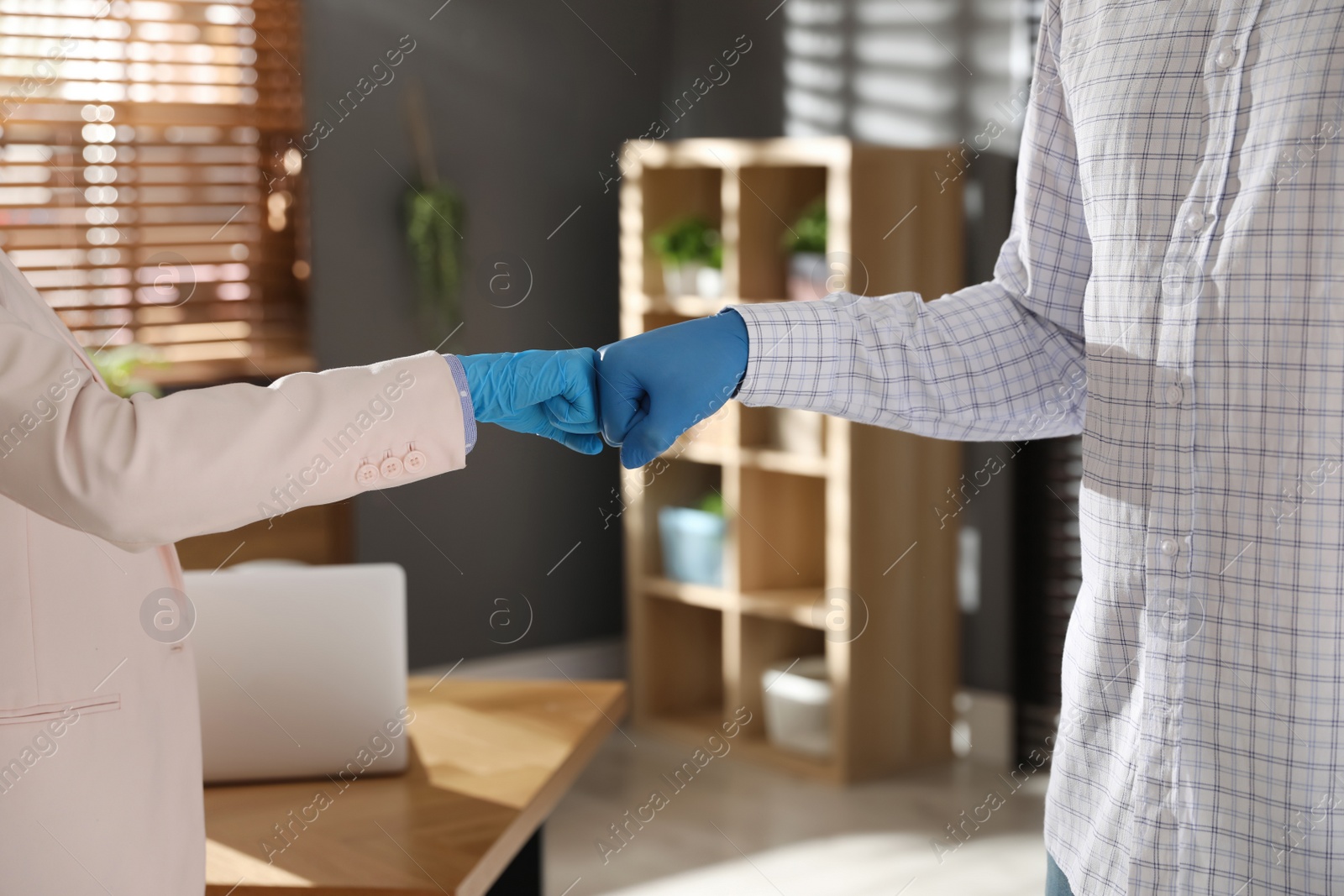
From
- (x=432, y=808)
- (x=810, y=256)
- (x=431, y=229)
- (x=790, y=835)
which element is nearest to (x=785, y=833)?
(x=790, y=835)

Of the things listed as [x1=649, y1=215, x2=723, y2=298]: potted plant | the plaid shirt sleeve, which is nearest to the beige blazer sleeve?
the plaid shirt sleeve

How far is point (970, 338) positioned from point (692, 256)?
2.29 meters

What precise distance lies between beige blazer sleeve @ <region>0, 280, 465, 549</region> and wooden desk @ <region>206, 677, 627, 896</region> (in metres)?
0.46

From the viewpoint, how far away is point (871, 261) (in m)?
3.13

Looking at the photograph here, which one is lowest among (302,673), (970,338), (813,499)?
(813,499)

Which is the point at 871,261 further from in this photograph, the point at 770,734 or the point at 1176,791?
the point at 1176,791

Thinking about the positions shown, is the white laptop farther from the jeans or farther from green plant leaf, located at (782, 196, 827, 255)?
green plant leaf, located at (782, 196, 827, 255)

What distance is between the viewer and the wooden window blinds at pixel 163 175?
3059 mm

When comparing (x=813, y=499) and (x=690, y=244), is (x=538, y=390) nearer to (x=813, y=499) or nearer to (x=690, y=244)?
(x=690, y=244)

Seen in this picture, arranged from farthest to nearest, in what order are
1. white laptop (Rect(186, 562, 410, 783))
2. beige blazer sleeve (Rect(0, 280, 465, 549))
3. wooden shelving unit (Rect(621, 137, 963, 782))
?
wooden shelving unit (Rect(621, 137, 963, 782)) → white laptop (Rect(186, 562, 410, 783)) → beige blazer sleeve (Rect(0, 280, 465, 549))

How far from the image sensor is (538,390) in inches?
41.9

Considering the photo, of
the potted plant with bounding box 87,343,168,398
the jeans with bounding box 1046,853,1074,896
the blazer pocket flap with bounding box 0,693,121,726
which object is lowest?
the jeans with bounding box 1046,853,1074,896

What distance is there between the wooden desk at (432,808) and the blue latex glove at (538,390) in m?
0.42

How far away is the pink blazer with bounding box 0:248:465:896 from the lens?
83 cm
